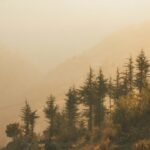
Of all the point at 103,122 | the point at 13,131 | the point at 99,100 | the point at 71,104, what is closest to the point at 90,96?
the point at 99,100

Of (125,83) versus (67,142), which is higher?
(125,83)

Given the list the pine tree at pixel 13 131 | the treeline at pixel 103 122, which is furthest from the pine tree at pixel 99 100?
the pine tree at pixel 13 131

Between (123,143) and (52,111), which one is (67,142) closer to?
(52,111)

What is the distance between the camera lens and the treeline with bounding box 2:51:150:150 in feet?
145

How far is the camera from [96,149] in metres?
43.6

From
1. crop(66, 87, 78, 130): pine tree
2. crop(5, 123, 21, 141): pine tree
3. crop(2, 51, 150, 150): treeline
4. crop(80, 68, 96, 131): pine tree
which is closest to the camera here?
crop(2, 51, 150, 150): treeline

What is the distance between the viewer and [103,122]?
224 ft

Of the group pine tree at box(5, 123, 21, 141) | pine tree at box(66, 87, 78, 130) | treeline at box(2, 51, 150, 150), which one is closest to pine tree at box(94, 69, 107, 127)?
treeline at box(2, 51, 150, 150)

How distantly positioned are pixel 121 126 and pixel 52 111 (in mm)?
30257

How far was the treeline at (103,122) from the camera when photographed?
145 ft

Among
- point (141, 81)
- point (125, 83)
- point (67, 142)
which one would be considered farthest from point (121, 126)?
point (125, 83)

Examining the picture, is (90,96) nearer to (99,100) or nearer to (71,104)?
(99,100)

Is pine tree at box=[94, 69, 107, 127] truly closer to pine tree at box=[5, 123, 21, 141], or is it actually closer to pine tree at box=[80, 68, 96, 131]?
pine tree at box=[80, 68, 96, 131]

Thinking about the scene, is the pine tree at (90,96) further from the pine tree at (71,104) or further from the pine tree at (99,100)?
the pine tree at (71,104)
